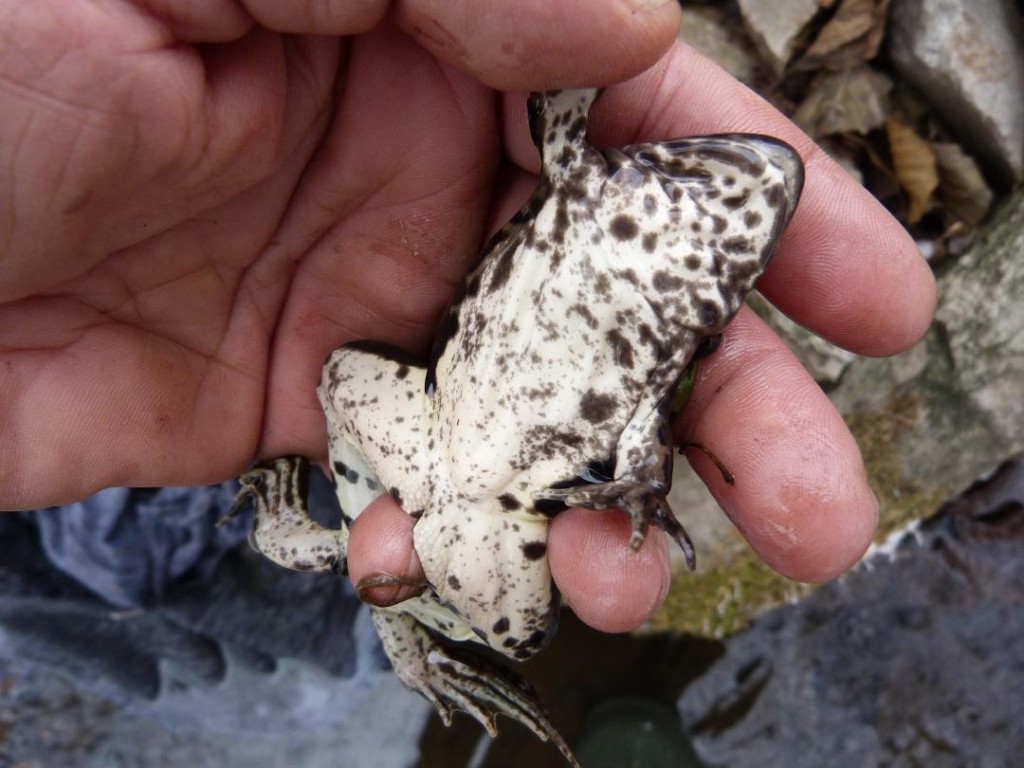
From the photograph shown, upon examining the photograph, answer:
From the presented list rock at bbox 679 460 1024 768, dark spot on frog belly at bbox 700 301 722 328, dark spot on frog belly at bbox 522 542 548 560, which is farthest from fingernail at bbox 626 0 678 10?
rock at bbox 679 460 1024 768

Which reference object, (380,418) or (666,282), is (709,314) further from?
(380,418)

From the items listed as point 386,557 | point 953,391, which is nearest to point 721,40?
point 953,391

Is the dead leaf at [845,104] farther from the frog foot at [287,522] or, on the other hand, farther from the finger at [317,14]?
the frog foot at [287,522]

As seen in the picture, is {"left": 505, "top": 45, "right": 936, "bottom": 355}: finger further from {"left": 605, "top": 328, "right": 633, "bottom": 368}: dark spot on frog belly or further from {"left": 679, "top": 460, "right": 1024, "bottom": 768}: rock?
{"left": 679, "top": 460, "right": 1024, "bottom": 768}: rock

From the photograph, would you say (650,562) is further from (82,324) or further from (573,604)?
(82,324)

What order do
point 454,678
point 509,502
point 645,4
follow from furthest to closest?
point 454,678 → point 509,502 → point 645,4
